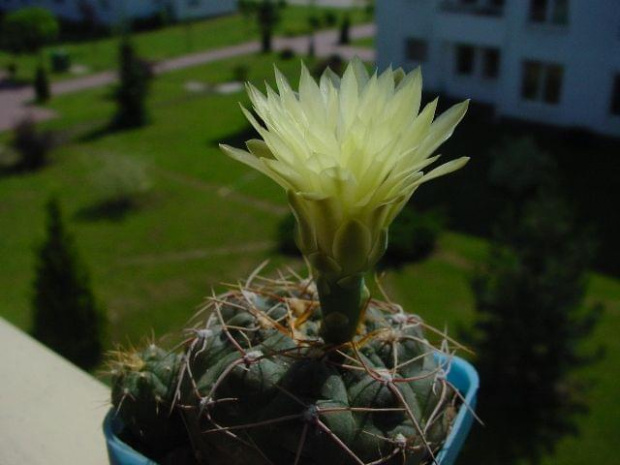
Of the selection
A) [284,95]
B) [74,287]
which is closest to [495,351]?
[74,287]

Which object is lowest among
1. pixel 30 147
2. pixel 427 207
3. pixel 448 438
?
pixel 427 207

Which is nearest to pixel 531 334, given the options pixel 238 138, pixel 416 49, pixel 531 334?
pixel 531 334

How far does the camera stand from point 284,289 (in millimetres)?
1380

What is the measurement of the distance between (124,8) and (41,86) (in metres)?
7.33

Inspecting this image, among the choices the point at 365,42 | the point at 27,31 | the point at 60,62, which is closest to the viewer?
the point at 27,31

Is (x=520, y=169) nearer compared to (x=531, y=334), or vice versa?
(x=531, y=334)

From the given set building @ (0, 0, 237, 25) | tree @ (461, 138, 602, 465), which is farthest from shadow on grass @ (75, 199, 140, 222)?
building @ (0, 0, 237, 25)

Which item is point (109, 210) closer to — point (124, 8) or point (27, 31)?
point (27, 31)

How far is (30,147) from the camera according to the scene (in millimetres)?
11070

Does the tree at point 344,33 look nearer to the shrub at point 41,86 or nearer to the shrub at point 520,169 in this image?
the shrub at point 41,86

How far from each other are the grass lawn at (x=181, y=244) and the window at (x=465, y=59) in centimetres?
258

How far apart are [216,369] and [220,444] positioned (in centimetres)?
11

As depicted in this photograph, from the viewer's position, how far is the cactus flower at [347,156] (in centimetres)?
101

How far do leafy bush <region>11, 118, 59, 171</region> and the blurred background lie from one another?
3 cm
